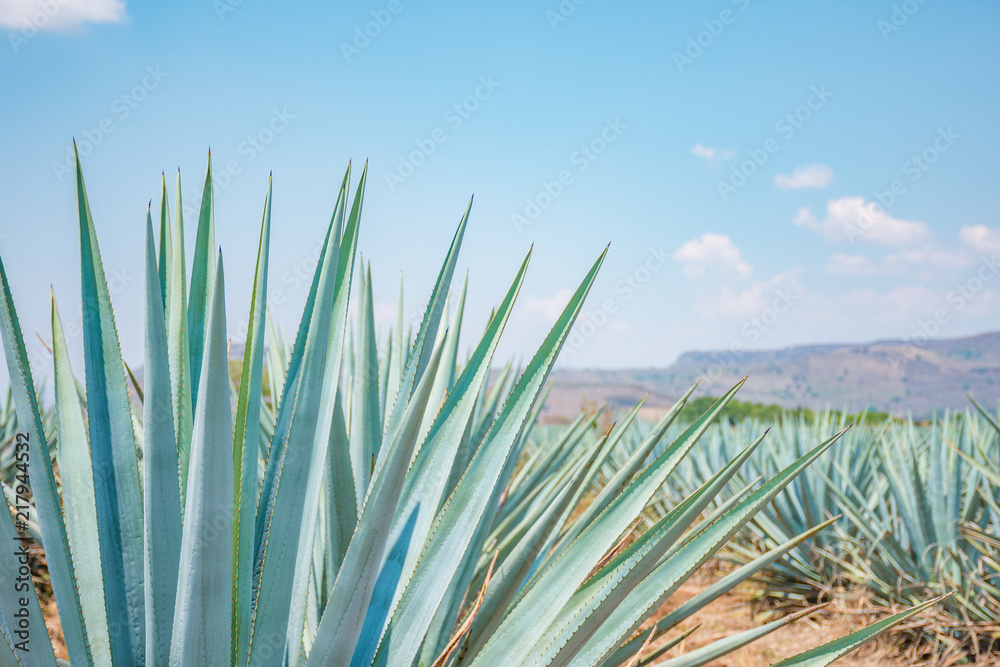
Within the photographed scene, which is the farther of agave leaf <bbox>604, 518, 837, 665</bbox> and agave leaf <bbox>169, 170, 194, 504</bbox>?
agave leaf <bbox>604, 518, 837, 665</bbox>

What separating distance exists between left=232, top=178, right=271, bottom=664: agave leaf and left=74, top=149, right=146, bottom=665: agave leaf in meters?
0.15

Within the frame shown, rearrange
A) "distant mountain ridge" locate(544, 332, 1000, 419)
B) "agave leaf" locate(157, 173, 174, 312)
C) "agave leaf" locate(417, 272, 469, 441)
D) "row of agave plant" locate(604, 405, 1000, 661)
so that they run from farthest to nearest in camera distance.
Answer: "distant mountain ridge" locate(544, 332, 1000, 419), "row of agave plant" locate(604, 405, 1000, 661), "agave leaf" locate(417, 272, 469, 441), "agave leaf" locate(157, 173, 174, 312)

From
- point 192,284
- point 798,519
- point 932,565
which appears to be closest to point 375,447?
point 192,284

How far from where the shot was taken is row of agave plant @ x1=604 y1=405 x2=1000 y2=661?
2.90m

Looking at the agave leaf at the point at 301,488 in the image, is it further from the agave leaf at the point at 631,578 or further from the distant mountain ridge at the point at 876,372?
the distant mountain ridge at the point at 876,372

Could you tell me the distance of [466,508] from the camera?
90 centimetres

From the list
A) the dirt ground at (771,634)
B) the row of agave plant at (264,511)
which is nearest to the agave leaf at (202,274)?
the row of agave plant at (264,511)

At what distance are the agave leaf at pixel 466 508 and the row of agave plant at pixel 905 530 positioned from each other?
66.2 inches

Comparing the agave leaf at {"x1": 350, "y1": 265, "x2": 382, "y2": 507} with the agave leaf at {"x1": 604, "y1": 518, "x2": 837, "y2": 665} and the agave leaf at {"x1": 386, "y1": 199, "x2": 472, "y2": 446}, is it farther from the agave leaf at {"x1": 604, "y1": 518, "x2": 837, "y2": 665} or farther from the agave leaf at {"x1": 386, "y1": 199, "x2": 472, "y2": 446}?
the agave leaf at {"x1": 604, "y1": 518, "x2": 837, "y2": 665}

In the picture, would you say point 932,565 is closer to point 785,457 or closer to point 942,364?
point 785,457

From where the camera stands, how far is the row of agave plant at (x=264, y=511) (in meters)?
0.74

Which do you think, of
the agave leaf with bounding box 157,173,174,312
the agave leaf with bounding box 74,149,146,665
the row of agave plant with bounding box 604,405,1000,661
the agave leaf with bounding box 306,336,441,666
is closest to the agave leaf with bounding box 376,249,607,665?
the agave leaf with bounding box 306,336,441,666

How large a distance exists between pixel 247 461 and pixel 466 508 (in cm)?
30

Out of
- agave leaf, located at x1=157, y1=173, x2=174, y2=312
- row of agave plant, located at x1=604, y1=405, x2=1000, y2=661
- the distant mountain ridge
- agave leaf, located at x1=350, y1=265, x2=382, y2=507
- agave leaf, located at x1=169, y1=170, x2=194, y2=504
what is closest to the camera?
agave leaf, located at x1=169, y1=170, x2=194, y2=504
